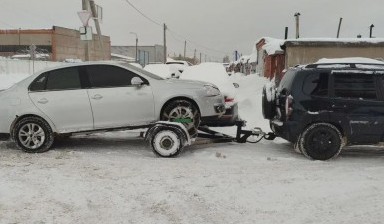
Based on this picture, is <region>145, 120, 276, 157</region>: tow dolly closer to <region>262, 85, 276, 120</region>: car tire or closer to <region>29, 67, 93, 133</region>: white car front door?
<region>29, 67, 93, 133</region>: white car front door

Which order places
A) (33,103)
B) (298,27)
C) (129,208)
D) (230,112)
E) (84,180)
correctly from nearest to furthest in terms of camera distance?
(129,208) < (84,180) < (33,103) < (230,112) < (298,27)

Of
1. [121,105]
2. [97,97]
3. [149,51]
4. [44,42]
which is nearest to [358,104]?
[121,105]

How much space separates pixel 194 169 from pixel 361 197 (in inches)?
98.3

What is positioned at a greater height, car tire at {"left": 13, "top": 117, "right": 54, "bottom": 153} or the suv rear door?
the suv rear door

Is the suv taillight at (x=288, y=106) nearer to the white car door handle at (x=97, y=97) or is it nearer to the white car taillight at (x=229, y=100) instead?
the white car taillight at (x=229, y=100)

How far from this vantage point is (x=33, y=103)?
27.1ft

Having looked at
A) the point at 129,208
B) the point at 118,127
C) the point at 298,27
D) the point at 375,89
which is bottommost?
the point at 129,208

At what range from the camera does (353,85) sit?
7742 mm

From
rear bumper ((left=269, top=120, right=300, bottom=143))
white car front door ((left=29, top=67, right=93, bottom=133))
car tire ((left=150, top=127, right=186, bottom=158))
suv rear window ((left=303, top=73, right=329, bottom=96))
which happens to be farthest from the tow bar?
white car front door ((left=29, top=67, right=93, bottom=133))

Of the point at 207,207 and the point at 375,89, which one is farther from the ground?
the point at 375,89

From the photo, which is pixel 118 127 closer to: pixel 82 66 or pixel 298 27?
pixel 82 66

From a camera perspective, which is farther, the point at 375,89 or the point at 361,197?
the point at 375,89

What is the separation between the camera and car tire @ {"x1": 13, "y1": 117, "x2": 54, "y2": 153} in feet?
27.0

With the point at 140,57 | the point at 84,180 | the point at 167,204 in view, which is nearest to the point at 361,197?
the point at 167,204
